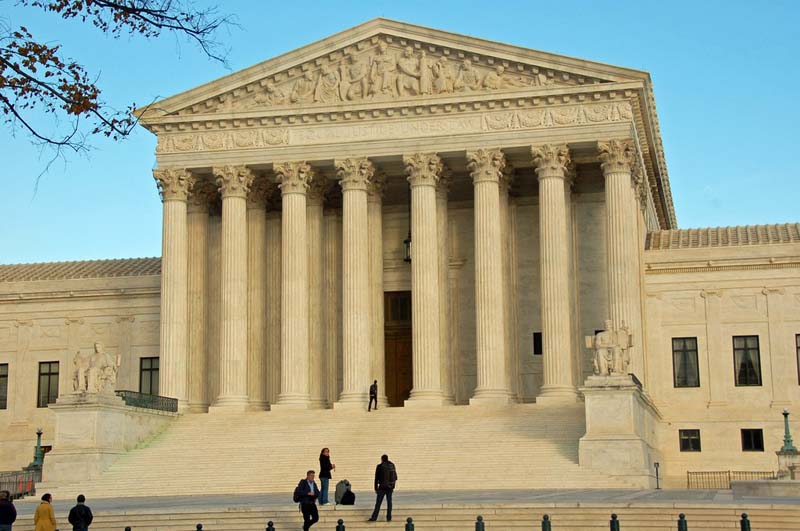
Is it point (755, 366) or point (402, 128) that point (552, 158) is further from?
point (755, 366)

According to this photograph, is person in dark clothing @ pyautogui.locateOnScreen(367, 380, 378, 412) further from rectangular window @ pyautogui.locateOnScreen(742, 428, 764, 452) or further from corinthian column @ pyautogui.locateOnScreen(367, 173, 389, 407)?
rectangular window @ pyautogui.locateOnScreen(742, 428, 764, 452)

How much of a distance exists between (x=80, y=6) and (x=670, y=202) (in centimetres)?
6094

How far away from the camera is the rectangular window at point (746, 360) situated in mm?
55375

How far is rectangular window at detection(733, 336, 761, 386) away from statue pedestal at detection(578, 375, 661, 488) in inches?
516

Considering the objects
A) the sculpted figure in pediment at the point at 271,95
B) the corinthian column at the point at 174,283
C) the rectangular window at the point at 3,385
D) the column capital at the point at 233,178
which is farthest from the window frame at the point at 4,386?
the sculpted figure in pediment at the point at 271,95

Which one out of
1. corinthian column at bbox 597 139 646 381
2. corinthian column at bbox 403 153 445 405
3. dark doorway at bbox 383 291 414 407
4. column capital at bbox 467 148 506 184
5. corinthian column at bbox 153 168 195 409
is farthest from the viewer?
dark doorway at bbox 383 291 414 407

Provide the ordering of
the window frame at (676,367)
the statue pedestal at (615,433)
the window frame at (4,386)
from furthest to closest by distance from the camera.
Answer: the window frame at (4,386)
the window frame at (676,367)
the statue pedestal at (615,433)

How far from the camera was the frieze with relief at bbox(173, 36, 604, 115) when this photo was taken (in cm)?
→ 5444

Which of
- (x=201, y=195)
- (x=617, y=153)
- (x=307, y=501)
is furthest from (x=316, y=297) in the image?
(x=307, y=501)

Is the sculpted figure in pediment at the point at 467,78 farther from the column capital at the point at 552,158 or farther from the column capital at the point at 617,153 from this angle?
the column capital at the point at 617,153

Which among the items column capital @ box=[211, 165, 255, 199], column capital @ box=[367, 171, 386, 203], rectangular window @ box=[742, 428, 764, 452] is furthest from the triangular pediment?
rectangular window @ box=[742, 428, 764, 452]

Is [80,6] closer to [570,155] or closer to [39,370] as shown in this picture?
[570,155]

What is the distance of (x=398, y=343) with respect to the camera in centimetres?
6028

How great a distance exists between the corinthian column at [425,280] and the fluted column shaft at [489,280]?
5.80 feet
